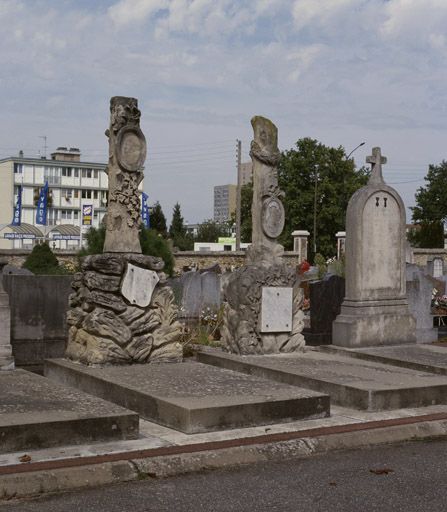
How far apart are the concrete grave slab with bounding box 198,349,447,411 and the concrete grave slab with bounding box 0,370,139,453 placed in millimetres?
2540

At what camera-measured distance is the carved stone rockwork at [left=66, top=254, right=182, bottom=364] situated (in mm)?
8938

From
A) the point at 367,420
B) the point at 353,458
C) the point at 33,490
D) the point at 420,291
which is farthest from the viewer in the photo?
the point at 420,291

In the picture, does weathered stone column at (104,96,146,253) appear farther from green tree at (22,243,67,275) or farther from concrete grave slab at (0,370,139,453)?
green tree at (22,243,67,275)

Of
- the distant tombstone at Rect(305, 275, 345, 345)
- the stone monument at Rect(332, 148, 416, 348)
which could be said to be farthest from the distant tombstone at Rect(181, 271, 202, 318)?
the stone monument at Rect(332, 148, 416, 348)

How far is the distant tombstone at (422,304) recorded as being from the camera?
43.2 feet

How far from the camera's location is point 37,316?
10.9 m

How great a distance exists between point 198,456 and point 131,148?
4.59 m

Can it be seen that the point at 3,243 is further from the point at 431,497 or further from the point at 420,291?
the point at 431,497

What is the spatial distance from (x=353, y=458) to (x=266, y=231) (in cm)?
504

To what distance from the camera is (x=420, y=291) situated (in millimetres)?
13211

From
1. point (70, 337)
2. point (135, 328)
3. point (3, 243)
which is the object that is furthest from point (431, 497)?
point (3, 243)

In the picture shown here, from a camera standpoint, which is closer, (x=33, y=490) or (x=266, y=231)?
(x=33, y=490)

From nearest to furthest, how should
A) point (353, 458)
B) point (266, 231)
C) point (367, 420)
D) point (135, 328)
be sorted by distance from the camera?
point (353, 458) < point (367, 420) < point (135, 328) < point (266, 231)

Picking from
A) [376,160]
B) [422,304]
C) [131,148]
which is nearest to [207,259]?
[422,304]
